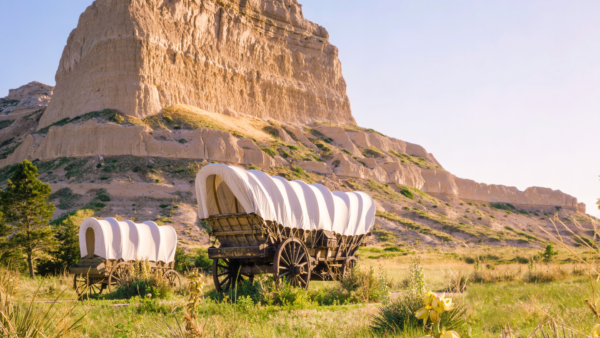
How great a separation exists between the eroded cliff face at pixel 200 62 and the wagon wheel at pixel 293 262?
42.9 m

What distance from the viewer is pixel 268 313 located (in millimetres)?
8273

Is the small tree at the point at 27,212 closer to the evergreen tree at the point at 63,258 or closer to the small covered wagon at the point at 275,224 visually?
the evergreen tree at the point at 63,258

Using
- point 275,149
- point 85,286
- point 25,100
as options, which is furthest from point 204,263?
point 25,100

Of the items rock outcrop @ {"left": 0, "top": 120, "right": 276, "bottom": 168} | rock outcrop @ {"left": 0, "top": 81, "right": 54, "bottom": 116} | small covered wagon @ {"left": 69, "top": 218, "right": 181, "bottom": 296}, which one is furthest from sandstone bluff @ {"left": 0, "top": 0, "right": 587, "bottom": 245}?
small covered wagon @ {"left": 69, "top": 218, "right": 181, "bottom": 296}

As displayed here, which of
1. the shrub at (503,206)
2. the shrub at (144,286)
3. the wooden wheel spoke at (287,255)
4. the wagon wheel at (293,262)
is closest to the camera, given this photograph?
the wagon wheel at (293,262)

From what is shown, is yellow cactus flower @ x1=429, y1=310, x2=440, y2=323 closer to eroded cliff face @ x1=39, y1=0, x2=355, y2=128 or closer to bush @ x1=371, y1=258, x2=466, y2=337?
bush @ x1=371, y1=258, x2=466, y2=337

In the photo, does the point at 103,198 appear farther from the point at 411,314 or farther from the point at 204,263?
the point at 411,314

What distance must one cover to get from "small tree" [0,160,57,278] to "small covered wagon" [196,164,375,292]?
1268cm

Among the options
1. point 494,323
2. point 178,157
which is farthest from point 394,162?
point 494,323

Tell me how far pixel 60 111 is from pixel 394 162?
47.3 m

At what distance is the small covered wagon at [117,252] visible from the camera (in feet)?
45.3

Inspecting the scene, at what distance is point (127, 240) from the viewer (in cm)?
1443

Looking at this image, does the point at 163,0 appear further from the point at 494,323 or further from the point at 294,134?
the point at 494,323

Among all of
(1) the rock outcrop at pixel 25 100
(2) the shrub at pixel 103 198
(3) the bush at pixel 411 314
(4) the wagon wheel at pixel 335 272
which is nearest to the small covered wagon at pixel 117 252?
(4) the wagon wheel at pixel 335 272
